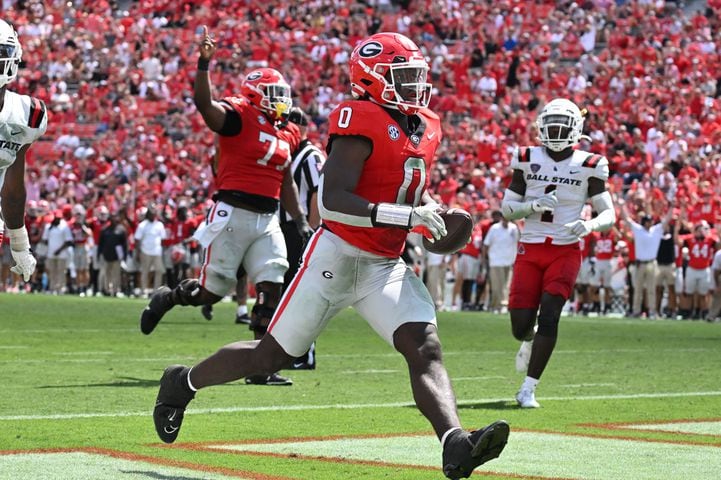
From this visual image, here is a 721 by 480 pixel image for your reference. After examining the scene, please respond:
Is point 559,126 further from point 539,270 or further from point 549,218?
point 539,270

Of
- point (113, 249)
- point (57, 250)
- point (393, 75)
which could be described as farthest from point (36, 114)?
point (57, 250)

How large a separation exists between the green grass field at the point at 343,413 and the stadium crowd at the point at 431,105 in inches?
355

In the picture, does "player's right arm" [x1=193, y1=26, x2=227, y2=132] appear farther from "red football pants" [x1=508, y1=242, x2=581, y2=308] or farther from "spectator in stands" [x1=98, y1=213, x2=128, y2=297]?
"spectator in stands" [x1=98, y1=213, x2=128, y2=297]

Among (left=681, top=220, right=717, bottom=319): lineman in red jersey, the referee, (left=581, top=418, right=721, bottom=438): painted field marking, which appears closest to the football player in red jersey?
the referee

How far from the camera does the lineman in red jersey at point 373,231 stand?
547cm

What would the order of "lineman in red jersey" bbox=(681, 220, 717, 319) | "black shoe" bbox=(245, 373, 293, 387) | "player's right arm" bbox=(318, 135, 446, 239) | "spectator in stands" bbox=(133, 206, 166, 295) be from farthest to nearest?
"spectator in stands" bbox=(133, 206, 166, 295)
"lineman in red jersey" bbox=(681, 220, 717, 319)
"black shoe" bbox=(245, 373, 293, 387)
"player's right arm" bbox=(318, 135, 446, 239)

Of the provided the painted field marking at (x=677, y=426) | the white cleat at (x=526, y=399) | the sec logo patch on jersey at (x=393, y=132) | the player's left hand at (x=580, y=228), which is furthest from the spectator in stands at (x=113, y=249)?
the sec logo patch on jersey at (x=393, y=132)

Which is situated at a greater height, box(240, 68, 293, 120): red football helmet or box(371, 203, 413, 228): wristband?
box(240, 68, 293, 120): red football helmet

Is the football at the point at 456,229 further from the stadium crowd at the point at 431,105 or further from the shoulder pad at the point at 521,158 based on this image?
the stadium crowd at the point at 431,105

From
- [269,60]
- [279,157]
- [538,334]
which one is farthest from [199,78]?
[269,60]

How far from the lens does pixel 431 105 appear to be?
3156cm

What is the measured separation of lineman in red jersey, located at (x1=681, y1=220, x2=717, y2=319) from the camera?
2198 cm

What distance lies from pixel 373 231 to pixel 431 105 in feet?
85.7

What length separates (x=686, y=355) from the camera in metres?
13.8
